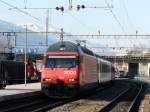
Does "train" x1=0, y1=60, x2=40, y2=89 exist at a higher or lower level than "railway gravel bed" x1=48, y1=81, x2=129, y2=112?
higher

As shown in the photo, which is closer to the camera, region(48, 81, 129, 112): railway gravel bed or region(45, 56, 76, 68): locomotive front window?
region(48, 81, 129, 112): railway gravel bed

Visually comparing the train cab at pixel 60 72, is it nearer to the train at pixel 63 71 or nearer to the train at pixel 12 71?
the train at pixel 63 71

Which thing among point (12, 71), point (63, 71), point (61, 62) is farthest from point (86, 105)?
point (12, 71)

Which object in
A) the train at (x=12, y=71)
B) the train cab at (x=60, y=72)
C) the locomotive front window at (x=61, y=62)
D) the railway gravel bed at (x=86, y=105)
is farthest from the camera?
the train at (x=12, y=71)

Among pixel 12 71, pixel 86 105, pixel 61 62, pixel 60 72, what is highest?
pixel 61 62

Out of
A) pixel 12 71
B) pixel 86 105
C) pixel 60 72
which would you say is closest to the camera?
pixel 86 105

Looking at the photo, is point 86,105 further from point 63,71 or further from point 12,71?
point 12,71

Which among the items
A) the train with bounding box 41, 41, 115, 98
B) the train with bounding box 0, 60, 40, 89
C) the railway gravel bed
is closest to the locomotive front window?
the train with bounding box 41, 41, 115, 98

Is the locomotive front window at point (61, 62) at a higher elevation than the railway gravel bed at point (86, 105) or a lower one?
higher

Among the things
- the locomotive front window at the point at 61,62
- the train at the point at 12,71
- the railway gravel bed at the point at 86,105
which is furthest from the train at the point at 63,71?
the train at the point at 12,71

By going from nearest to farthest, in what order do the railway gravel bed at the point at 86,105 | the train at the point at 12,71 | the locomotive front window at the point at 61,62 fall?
1. the railway gravel bed at the point at 86,105
2. the locomotive front window at the point at 61,62
3. the train at the point at 12,71

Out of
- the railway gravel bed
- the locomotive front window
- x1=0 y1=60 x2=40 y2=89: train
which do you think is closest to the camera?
the railway gravel bed

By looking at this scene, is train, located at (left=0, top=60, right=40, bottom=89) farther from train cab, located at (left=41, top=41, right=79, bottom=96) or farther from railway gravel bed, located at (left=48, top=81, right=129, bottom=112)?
train cab, located at (left=41, top=41, right=79, bottom=96)

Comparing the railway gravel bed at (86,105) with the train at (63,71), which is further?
the train at (63,71)
